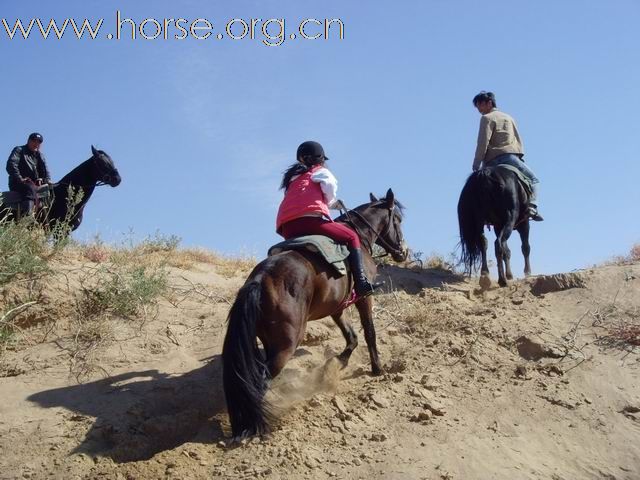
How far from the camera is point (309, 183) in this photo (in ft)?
22.1

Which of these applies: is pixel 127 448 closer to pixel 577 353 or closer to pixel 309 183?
pixel 309 183

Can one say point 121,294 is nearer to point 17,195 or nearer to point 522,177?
point 17,195

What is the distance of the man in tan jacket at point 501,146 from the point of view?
1074 cm

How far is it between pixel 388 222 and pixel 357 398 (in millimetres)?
2660

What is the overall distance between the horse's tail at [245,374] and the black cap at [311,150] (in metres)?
2.14

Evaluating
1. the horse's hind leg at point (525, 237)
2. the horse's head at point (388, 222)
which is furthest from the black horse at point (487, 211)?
the horse's head at point (388, 222)

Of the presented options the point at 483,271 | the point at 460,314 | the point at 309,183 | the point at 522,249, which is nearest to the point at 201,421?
the point at 309,183

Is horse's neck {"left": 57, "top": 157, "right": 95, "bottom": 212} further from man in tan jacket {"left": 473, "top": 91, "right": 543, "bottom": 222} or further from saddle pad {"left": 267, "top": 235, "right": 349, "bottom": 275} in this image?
man in tan jacket {"left": 473, "top": 91, "right": 543, "bottom": 222}

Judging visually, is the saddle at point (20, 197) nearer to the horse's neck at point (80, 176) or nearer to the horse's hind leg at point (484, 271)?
the horse's neck at point (80, 176)

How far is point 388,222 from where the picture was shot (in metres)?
8.08

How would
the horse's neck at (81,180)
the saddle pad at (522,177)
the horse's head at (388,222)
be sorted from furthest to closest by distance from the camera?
1. the horse's neck at (81,180)
2. the saddle pad at (522,177)
3. the horse's head at (388,222)

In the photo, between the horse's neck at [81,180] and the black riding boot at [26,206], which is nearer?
the black riding boot at [26,206]

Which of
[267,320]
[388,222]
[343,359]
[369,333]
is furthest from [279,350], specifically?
[388,222]

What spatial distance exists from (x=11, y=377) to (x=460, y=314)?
17.6ft
